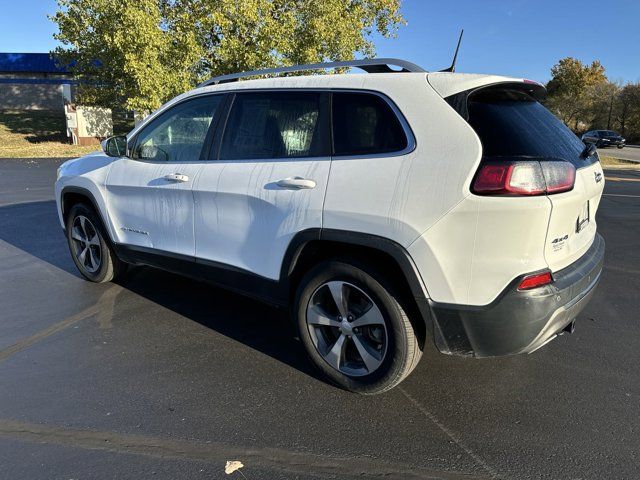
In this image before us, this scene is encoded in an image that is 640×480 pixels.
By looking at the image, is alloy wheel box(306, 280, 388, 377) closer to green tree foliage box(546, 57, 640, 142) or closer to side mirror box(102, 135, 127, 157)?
side mirror box(102, 135, 127, 157)

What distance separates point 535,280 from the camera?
2.44 meters

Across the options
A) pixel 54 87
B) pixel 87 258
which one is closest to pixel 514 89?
pixel 87 258

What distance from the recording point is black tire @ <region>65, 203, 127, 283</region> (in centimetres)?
472

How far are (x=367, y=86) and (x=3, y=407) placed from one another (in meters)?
2.82

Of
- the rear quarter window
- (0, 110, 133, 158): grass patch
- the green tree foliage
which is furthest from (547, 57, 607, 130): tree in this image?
the rear quarter window

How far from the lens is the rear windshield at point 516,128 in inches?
Result: 98.6

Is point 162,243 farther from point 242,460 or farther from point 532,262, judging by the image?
point 532,262

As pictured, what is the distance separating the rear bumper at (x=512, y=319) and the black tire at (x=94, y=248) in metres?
3.39

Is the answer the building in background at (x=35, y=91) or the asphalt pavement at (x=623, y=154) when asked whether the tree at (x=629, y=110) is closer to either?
the asphalt pavement at (x=623, y=154)

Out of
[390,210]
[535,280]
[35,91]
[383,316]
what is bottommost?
[383,316]

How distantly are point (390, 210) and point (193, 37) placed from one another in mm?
18418

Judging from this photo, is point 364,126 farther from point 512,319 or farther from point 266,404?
point 266,404

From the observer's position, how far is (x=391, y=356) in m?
2.81

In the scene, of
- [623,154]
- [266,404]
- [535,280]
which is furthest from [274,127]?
[623,154]
